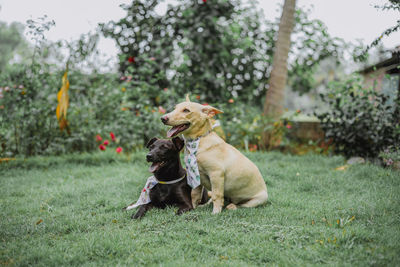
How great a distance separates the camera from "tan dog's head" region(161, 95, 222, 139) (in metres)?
3.47

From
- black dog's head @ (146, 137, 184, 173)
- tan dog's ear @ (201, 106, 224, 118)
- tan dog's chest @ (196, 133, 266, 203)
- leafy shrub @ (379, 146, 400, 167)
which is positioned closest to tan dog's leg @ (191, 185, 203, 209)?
tan dog's chest @ (196, 133, 266, 203)

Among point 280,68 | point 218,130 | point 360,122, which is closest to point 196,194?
point 218,130

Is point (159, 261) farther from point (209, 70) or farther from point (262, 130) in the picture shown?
point (209, 70)

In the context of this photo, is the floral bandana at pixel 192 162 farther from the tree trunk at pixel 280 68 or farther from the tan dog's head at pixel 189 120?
the tree trunk at pixel 280 68

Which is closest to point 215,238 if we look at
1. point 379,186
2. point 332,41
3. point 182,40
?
point 379,186

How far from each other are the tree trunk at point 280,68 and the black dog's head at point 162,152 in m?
4.00

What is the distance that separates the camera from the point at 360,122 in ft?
20.6

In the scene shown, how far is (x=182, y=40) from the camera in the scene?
26.9 feet

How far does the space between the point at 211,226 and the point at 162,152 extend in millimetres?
1001

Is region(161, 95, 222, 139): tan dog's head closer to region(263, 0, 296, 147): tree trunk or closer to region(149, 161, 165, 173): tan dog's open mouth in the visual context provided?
region(149, 161, 165, 173): tan dog's open mouth

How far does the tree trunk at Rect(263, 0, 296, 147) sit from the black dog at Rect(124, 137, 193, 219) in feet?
13.0

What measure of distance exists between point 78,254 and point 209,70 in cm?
631

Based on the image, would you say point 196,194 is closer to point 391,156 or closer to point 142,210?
point 142,210

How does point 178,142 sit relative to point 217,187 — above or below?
above
